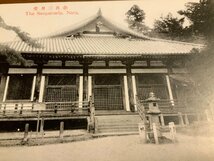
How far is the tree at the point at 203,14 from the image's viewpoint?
159 inches

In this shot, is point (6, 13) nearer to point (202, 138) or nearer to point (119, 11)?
point (119, 11)

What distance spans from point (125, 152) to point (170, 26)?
3.26m

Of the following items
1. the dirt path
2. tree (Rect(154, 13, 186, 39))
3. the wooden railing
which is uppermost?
tree (Rect(154, 13, 186, 39))

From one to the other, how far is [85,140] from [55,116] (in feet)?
3.89

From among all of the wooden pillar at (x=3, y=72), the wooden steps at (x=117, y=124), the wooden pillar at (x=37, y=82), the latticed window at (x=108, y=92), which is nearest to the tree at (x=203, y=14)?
the wooden steps at (x=117, y=124)

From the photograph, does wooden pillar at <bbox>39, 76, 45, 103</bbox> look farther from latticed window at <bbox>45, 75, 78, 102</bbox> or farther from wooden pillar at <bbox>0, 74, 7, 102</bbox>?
wooden pillar at <bbox>0, 74, 7, 102</bbox>

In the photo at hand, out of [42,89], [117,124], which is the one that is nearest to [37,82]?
[42,89]

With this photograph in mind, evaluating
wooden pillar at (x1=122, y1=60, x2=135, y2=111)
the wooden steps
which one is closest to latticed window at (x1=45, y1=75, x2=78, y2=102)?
the wooden steps

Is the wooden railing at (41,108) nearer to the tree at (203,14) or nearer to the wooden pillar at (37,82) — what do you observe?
the wooden pillar at (37,82)

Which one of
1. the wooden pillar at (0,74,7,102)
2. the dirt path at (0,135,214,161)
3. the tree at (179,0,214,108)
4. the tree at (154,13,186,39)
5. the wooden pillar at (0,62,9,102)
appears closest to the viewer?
the dirt path at (0,135,214,161)

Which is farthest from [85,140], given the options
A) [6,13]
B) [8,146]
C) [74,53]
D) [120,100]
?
[6,13]

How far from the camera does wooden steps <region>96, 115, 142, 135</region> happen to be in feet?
15.9

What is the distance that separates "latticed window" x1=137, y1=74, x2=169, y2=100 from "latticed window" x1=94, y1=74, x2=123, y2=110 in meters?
0.52

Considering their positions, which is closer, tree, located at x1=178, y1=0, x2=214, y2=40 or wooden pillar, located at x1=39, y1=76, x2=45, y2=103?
tree, located at x1=178, y1=0, x2=214, y2=40
